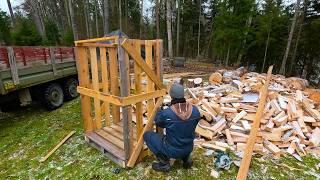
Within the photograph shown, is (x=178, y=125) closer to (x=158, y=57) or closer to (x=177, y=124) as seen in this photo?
(x=177, y=124)

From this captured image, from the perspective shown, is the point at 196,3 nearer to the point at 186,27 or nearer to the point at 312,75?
the point at 186,27

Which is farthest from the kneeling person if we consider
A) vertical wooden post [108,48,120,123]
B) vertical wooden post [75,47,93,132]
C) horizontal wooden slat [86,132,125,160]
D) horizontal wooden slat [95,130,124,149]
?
vertical wooden post [75,47,93,132]

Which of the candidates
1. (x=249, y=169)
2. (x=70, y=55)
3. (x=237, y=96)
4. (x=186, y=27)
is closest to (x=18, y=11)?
(x=186, y=27)

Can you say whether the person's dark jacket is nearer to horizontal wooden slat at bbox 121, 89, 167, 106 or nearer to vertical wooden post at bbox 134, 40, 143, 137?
horizontal wooden slat at bbox 121, 89, 167, 106

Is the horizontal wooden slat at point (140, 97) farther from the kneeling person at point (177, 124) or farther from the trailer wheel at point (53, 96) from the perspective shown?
the trailer wheel at point (53, 96)

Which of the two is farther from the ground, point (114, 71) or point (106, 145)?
point (114, 71)

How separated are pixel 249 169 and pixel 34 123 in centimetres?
589

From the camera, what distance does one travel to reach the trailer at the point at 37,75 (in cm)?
606

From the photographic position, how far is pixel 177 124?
3715 millimetres

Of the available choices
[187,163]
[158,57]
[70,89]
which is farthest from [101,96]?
[70,89]

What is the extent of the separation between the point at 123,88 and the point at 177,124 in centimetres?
105

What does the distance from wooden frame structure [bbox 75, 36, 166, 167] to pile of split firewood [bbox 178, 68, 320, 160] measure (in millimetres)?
1660

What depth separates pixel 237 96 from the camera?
7227 millimetres

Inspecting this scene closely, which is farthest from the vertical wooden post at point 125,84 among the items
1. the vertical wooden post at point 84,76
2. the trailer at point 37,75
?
the trailer at point 37,75
